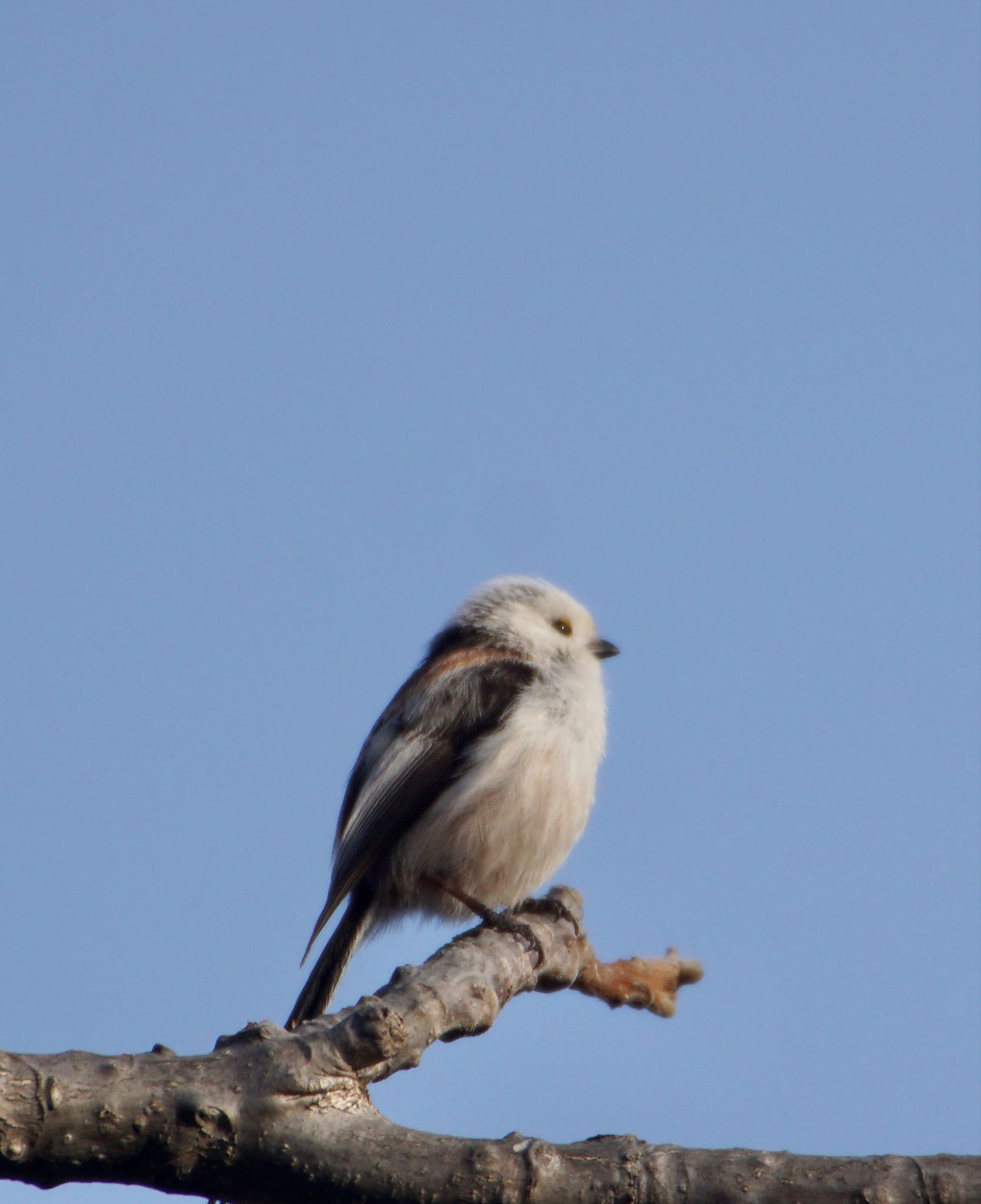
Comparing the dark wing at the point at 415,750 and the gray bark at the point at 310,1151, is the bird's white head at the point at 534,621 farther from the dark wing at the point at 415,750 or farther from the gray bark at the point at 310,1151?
→ the gray bark at the point at 310,1151

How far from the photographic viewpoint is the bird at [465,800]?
583cm

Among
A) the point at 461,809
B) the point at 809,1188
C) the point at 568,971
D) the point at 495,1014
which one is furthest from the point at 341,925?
the point at 809,1188

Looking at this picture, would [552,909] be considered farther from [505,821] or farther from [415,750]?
[415,750]

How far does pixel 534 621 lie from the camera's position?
731 cm

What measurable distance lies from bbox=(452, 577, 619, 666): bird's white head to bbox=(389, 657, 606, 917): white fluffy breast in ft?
2.92

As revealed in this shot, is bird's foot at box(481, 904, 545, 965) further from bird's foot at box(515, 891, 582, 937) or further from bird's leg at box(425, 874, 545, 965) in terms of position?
bird's foot at box(515, 891, 582, 937)

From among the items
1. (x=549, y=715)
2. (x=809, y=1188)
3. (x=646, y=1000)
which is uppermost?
(x=549, y=715)

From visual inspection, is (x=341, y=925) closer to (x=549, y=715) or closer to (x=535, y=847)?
(x=535, y=847)

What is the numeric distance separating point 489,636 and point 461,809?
4.72 feet

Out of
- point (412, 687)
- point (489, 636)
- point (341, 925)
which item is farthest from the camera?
point (489, 636)

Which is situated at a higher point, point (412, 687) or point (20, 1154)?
point (412, 687)

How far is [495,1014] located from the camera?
402cm

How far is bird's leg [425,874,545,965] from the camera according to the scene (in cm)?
480

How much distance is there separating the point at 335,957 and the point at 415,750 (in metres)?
1.08
